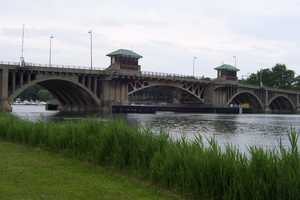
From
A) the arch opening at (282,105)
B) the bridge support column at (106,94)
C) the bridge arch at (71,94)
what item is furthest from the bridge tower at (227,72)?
the bridge arch at (71,94)

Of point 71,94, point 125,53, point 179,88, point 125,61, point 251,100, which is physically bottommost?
point 251,100

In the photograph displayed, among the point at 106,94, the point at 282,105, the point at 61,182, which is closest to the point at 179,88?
the point at 106,94

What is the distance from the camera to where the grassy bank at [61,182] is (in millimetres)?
10820

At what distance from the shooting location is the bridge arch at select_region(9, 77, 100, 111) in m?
103

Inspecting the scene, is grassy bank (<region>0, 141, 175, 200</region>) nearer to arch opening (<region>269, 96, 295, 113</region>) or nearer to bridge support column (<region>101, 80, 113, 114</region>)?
bridge support column (<region>101, 80, 113, 114</region>)

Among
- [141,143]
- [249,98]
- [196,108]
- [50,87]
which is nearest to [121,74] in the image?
[50,87]

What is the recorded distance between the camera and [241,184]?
1059 cm

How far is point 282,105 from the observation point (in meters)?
189

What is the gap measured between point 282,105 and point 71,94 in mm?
105888

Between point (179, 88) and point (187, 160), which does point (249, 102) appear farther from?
point (187, 160)

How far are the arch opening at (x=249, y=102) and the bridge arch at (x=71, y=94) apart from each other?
182ft

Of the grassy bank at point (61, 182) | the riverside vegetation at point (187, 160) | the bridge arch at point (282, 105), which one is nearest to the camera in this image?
the riverside vegetation at point (187, 160)

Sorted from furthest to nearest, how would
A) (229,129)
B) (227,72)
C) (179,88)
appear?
(227,72) → (179,88) → (229,129)

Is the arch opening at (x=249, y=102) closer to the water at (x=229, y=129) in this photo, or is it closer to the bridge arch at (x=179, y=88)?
the bridge arch at (x=179, y=88)
